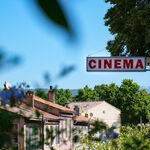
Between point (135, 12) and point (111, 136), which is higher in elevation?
point (135, 12)

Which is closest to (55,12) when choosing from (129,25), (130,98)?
(129,25)

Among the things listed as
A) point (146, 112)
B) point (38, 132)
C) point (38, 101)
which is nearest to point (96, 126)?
point (38, 132)

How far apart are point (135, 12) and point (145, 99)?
173ft

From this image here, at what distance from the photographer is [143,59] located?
547 inches

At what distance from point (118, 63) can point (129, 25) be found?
73.6 inches

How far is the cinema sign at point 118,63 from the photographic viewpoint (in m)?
13.5

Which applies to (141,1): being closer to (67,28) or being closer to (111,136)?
(111,136)

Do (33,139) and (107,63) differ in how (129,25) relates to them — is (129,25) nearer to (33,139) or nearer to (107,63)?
(107,63)

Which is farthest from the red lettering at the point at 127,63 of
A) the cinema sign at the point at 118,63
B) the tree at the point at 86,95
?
the tree at the point at 86,95

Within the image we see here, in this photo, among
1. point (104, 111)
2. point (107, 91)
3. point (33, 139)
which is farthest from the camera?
point (107, 91)

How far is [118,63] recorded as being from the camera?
541 inches

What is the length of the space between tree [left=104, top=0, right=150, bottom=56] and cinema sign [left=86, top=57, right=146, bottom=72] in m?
0.90

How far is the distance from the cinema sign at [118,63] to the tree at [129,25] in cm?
90

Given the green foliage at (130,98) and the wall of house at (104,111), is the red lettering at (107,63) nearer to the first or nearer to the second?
the wall of house at (104,111)
